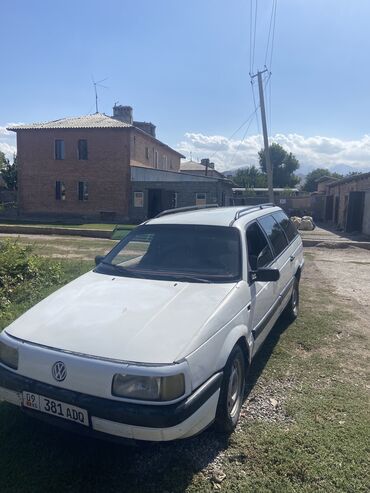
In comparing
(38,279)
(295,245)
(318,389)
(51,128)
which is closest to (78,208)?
(51,128)

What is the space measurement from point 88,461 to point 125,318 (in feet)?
3.29

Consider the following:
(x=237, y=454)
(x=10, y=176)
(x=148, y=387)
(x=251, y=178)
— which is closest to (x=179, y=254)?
(x=148, y=387)

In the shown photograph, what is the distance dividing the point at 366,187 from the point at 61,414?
76.0 ft

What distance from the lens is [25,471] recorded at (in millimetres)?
2609

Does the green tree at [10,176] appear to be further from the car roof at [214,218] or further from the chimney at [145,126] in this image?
the car roof at [214,218]

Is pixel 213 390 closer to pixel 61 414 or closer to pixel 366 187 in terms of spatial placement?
pixel 61 414

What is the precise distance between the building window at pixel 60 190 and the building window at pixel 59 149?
6.55 ft

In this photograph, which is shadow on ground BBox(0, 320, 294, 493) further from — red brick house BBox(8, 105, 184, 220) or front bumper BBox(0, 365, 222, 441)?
red brick house BBox(8, 105, 184, 220)

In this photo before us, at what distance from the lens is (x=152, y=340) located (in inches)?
101

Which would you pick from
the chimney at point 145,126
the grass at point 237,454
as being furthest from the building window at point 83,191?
the grass at point 237,454

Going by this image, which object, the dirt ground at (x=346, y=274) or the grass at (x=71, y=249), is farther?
the grass at (x=71, y=249)

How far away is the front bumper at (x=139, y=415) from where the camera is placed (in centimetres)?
234

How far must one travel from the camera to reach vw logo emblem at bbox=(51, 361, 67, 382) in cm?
253

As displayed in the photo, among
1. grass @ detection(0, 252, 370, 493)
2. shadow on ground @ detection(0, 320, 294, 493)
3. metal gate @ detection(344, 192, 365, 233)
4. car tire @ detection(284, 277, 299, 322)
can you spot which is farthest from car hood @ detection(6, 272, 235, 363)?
metal gate @ detection(344, 192, 365, 233)
